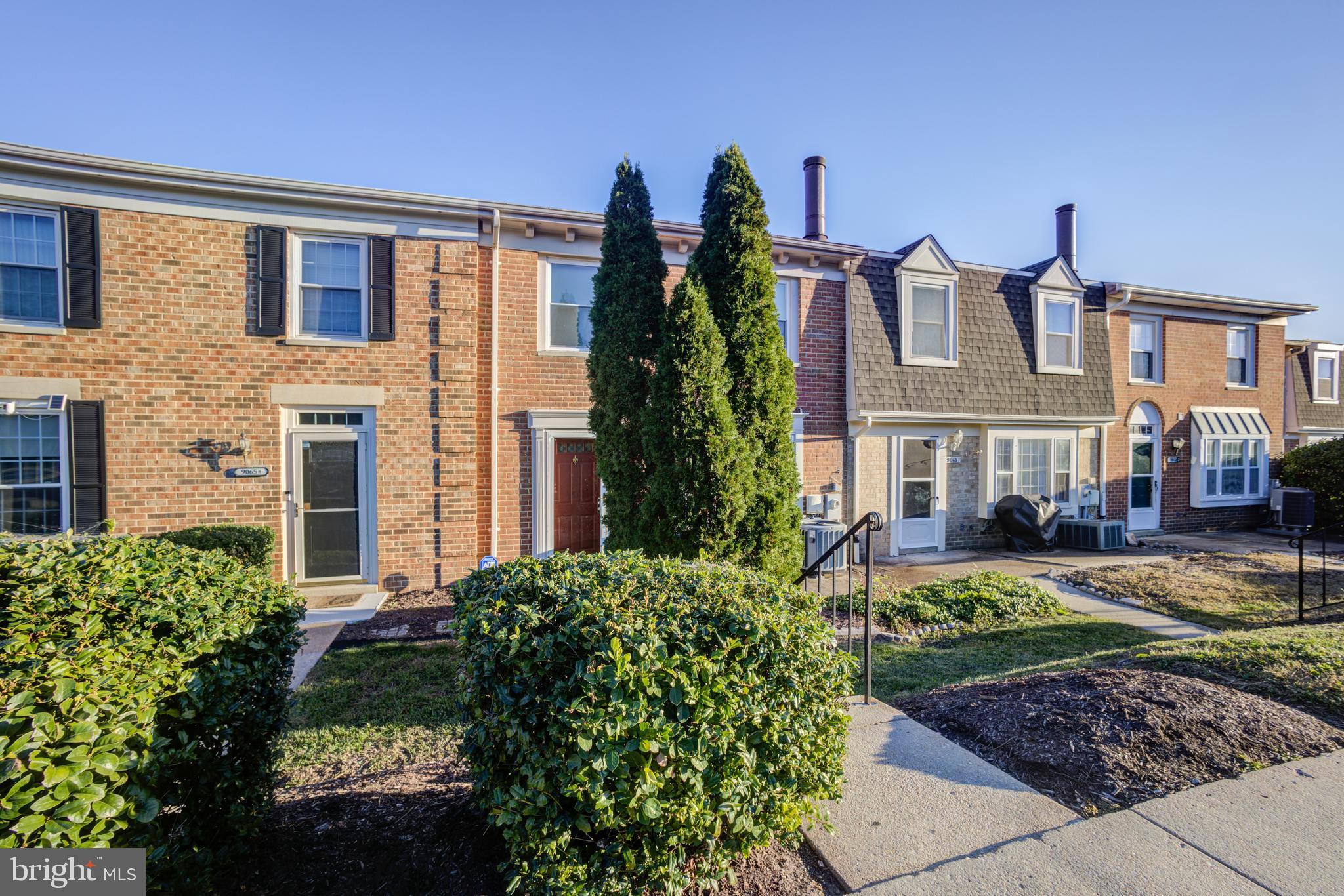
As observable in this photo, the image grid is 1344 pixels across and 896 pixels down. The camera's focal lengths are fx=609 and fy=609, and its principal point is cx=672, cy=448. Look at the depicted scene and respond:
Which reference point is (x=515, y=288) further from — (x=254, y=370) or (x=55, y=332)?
(x=55, y=332)

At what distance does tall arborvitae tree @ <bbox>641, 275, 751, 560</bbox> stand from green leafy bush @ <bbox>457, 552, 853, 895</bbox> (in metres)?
2.51

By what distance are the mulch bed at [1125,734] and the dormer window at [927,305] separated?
748 cm

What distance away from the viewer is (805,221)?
11.2 m

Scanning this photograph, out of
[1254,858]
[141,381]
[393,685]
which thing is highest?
[141,381]

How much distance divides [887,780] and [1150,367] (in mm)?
14213

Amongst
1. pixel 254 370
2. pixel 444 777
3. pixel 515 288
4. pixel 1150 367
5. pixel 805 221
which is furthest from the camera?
pixel 1150 367

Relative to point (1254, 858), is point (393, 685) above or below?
below

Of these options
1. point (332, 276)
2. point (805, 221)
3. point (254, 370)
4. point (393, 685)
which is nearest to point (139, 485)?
point (254, 370)

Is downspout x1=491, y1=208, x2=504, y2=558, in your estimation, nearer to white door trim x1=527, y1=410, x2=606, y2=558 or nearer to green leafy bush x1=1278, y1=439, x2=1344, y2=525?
white door trim x1=527, y1=410, x2=606, y2=558

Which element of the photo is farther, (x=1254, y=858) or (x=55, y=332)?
(x=55, y=332)

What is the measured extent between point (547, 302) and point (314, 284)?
9.53 feet

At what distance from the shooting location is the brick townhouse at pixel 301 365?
6914 millimetres

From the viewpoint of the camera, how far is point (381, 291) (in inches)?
305

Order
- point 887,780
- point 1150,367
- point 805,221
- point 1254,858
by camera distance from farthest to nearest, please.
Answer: point 1150,367 < point 805,221 < point 887,780 < point 1254,858
